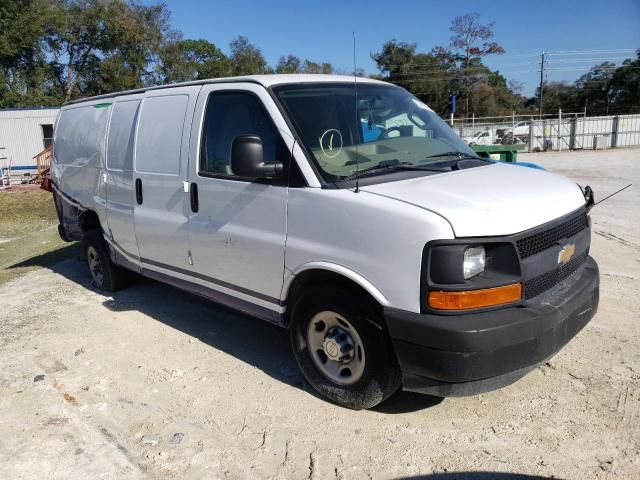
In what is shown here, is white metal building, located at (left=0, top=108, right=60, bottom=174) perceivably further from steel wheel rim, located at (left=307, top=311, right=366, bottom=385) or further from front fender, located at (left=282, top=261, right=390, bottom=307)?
steel wheel rim, located at (left=307, top=311, right=366, bottom=385)

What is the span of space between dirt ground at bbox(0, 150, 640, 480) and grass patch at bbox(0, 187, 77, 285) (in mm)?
3673

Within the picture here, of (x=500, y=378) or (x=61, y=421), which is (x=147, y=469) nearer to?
(x=61, y=421)

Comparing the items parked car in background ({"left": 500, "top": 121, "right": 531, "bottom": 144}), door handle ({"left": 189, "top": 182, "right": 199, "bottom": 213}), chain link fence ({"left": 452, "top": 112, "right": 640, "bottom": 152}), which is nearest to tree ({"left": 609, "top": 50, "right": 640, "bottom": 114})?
chain link fence ({"left": 452, "top": 112, "right": 640, "bottom": 152})

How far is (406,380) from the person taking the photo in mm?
3025

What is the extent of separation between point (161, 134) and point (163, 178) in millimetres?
394

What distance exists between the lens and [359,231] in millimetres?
3051

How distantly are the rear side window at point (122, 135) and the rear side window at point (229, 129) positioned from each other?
1287 millimetres

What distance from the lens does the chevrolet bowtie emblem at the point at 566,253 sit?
3.22 meters

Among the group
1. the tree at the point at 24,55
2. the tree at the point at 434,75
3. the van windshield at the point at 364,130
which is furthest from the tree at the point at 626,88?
the van windshield at the point at 364,130

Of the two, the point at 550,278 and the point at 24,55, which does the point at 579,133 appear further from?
the point at 24,55

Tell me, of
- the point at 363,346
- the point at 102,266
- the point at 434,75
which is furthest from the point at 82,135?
the point at 434,75

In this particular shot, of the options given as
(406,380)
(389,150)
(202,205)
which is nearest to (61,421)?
(202,205)

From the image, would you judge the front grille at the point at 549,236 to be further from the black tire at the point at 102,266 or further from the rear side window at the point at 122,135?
the black tire at the point at 102,266

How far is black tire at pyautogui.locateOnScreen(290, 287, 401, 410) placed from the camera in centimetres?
311
